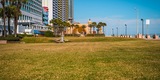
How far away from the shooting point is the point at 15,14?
5950 centimetres

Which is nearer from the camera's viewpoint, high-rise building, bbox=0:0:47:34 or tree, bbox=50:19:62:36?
high-rise building, bbox=0:0:47:34

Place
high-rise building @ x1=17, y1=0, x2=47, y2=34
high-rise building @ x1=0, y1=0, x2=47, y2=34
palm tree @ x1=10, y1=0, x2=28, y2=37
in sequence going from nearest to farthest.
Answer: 1. palm tree @ x1=10, y1=0, x2=28, y2=37
2. high-rise building @ x1=0, y1=0, x2=47, y2=34
3. high-rise building @ x1=17, y1=0, x2=47, y2=34

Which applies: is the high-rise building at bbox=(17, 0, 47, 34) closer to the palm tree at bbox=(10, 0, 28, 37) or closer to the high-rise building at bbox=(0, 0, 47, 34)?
the high-rise building at bbox=(0, 0, 47, 34)

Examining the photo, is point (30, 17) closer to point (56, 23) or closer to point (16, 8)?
point (56, 23)

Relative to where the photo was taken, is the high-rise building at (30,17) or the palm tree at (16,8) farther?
the high-rise building at (30,17)

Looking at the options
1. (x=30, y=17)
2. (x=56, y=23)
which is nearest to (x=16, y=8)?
(x=56, y=23)

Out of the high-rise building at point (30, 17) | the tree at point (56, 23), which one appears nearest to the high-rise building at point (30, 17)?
the high-rise building at point (30, 17)

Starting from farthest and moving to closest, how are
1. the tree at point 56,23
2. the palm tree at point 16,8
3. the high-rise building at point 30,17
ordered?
1. the tree at point 56,23
2. the high-rise building at point 30,17
3. the palm tree at point 16,8

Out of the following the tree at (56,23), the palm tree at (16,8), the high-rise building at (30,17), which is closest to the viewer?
the palm tree at (16,8)

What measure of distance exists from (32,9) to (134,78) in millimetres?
149902

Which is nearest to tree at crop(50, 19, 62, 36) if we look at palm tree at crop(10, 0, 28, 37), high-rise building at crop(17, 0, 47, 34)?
high-rise building at crop(17, 0, 47, 34)

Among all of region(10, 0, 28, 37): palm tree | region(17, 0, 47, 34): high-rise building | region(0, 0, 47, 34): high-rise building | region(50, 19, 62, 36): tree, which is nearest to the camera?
region(10, 0, 28, 37): palm tree

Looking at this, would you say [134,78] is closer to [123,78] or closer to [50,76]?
[123,78]

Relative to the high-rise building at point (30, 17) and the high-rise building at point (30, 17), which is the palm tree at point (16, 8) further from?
the high-rise building at point (30, 17)
